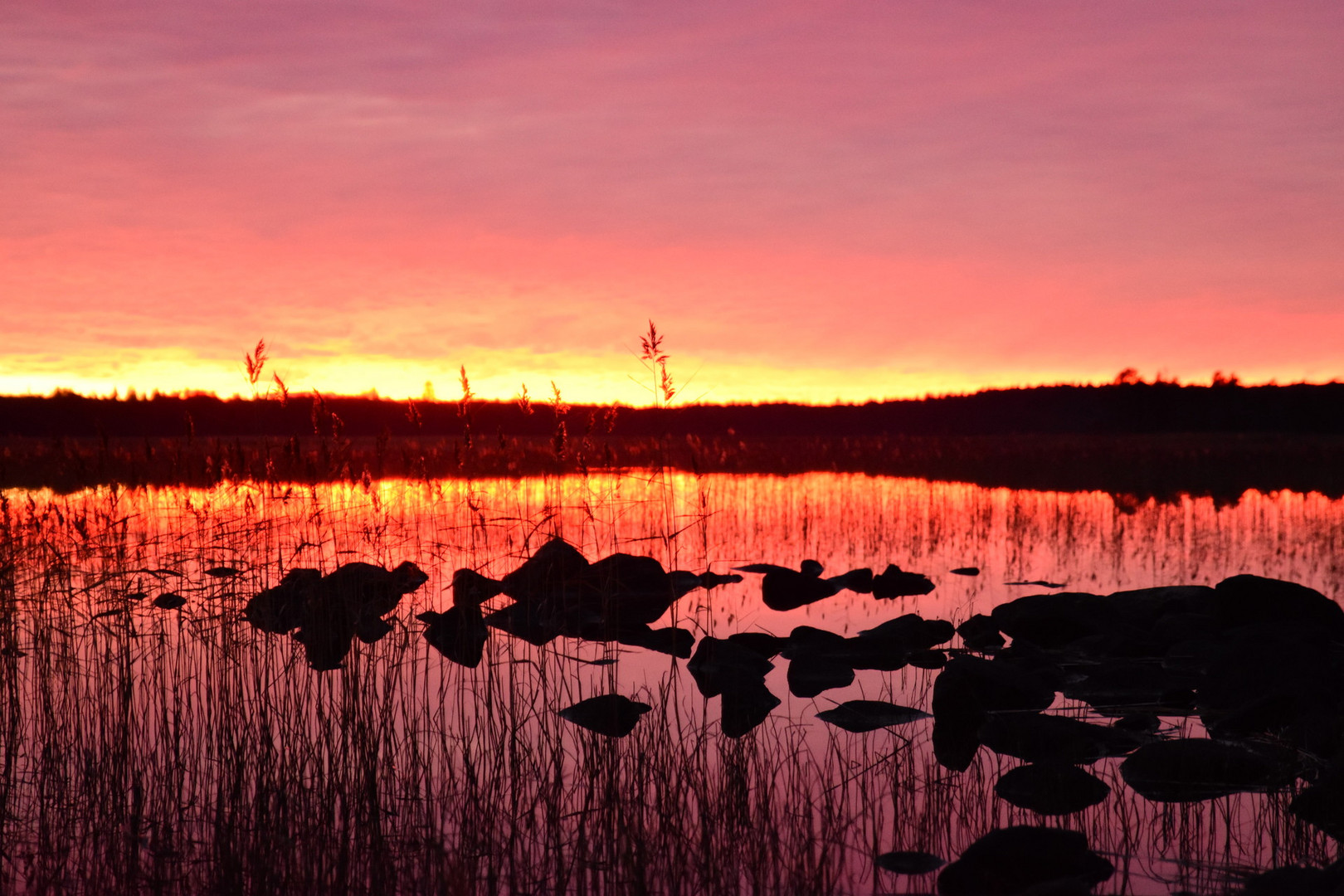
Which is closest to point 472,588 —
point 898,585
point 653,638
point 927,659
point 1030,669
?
point 653,638

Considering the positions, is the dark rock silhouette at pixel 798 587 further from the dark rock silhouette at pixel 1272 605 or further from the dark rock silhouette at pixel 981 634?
the dark rock silhouette at pixel 1272 605

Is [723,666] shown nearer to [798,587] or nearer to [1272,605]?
[798,587]

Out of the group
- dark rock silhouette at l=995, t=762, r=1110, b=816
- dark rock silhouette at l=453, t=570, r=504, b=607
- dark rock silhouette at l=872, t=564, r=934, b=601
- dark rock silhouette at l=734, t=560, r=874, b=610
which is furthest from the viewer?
dark rock silhouette at l=872, t=564, r=934, b=601

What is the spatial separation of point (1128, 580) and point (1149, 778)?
6.57 metres

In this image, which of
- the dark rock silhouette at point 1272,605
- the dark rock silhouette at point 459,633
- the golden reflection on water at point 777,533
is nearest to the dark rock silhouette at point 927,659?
the golden reflection on water at point 777,533

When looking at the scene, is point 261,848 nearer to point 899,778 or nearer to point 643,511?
point 899,778

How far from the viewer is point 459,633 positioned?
7.78 m

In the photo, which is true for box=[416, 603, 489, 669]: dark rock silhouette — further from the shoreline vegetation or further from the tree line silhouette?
the tree line silhouette

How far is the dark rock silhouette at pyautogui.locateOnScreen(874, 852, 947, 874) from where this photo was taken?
419 cm

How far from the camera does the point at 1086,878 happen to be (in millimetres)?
4074

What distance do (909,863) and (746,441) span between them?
44366 millimetres

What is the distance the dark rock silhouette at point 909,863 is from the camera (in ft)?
13.7

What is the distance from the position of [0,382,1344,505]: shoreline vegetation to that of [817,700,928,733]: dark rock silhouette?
219 centimetres

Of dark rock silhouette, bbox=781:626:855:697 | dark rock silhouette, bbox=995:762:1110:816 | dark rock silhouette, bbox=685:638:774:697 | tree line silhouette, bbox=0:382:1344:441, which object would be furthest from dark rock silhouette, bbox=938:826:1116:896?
tree line silhouette, bbox=0:382:1344:441
